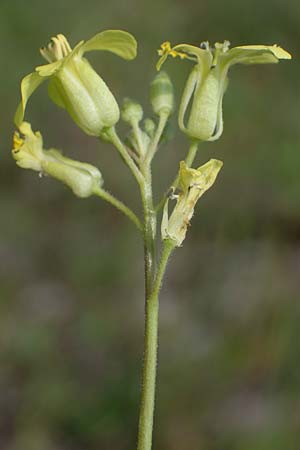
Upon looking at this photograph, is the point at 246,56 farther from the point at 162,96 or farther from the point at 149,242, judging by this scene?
the point at 149,242

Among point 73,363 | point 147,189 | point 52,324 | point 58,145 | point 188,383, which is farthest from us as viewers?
point 58,145

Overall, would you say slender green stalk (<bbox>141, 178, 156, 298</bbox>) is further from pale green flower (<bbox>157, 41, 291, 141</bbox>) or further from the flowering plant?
pale green flower (<bbox>157, 41, 291, 141</bbox>)

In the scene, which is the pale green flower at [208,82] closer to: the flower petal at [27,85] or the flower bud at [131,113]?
the flower bud at [131,113]

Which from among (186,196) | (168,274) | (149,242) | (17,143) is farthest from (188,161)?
(168,274)

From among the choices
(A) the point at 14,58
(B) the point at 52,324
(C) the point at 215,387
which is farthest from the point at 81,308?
(A) the point at 14,58

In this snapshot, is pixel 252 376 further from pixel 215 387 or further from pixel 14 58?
pixel 14 58

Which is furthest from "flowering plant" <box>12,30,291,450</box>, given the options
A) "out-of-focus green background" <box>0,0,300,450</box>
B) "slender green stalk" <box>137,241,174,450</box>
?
"out-of-focus green background" <box>0,0,300,450</box>

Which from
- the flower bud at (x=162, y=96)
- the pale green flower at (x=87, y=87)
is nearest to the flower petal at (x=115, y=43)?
the pale green flower at (x=87, y=87)
